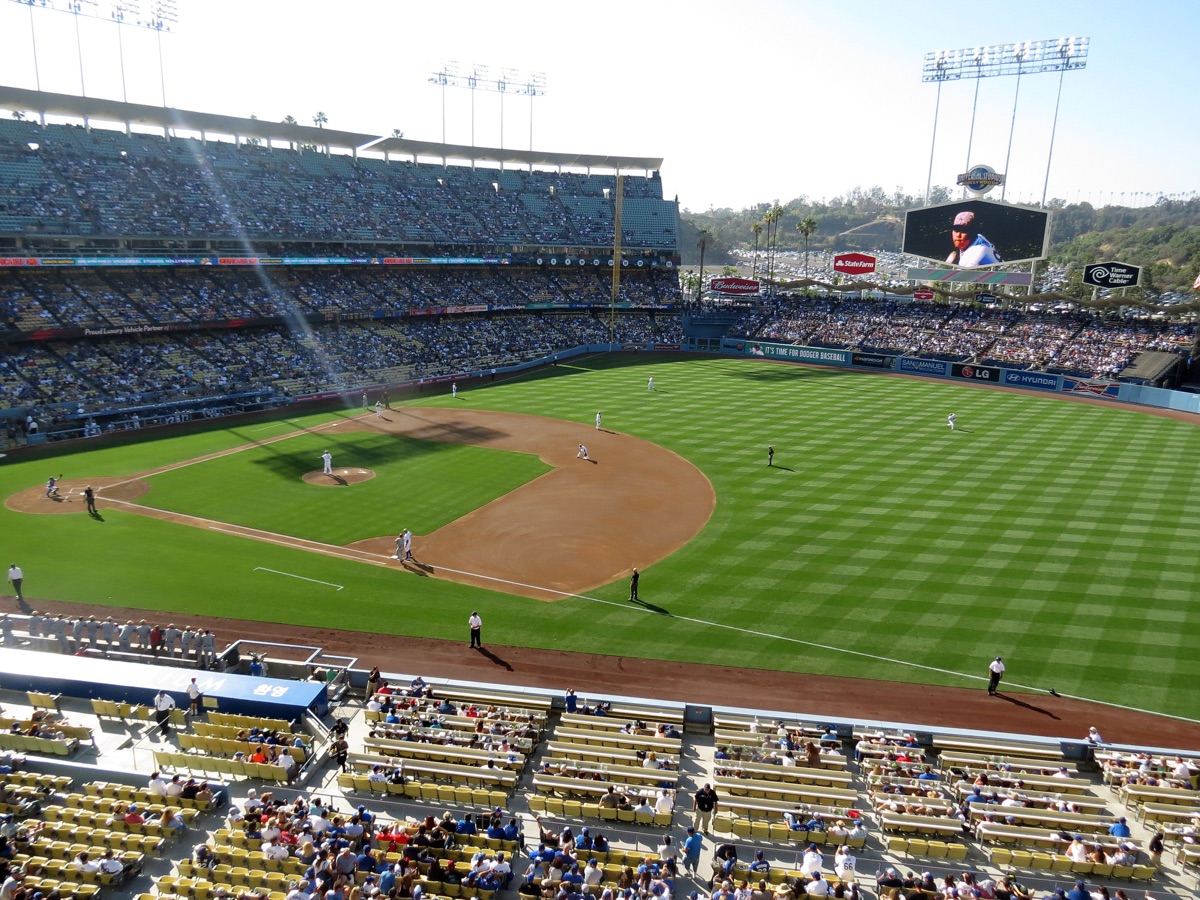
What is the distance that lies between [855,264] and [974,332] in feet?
54.3

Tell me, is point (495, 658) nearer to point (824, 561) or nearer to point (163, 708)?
point (163, 708)

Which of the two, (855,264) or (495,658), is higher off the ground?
(855,264)

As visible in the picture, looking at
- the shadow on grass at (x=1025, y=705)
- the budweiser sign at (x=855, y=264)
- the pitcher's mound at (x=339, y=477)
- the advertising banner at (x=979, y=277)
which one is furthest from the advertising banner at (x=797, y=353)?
the shadow on grass at (x=1025, y=705)

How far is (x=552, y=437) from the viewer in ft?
155

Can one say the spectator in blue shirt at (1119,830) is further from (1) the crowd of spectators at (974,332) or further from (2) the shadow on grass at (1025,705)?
(1) the crowd of spectators at (974,332)

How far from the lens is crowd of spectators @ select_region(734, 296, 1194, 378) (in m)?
65.9

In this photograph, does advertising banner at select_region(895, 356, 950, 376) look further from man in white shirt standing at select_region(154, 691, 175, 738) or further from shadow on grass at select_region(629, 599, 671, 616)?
man in white shirt standing at select_region(154, 691, 175, 738)

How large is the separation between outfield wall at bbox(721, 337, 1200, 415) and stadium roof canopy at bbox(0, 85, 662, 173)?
31.4 metres

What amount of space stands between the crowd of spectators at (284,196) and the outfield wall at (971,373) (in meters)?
22.3

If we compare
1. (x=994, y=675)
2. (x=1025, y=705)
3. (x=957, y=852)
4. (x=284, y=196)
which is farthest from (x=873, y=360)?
(x=957, y=852)

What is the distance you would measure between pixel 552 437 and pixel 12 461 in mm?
28637

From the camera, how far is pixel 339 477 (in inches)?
1505

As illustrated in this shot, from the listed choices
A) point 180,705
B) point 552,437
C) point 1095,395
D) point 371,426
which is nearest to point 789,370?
point 1095,395

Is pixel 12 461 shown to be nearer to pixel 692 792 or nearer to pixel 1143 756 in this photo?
pixel 692 792
